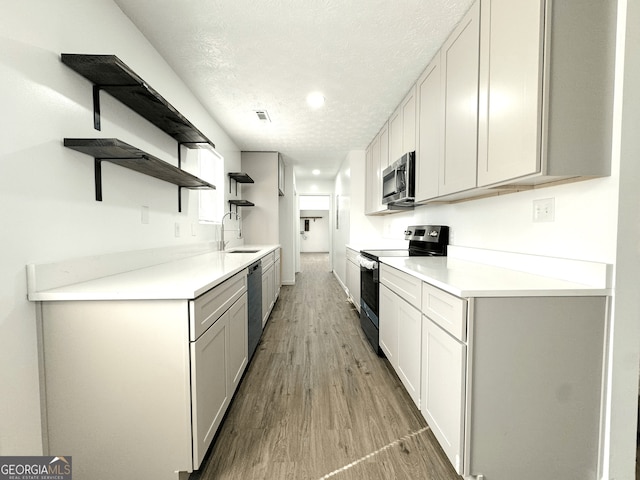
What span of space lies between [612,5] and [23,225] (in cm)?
250

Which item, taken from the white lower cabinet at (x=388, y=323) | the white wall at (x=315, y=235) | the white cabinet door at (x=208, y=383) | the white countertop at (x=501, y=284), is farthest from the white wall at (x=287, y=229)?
the white wall at (x=315, y=235)

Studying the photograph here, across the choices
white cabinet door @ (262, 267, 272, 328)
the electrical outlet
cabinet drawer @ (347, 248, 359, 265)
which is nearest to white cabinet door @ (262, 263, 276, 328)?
white cabinet door @ (262, 267, 272, 328)

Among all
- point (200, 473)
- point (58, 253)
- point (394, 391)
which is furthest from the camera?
point (394, 391)

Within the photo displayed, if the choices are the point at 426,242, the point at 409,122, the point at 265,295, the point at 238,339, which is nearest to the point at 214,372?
the point at 238,339

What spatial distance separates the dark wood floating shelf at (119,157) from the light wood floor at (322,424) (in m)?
1.51

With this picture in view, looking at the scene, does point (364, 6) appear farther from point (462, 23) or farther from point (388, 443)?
point (388, 443)

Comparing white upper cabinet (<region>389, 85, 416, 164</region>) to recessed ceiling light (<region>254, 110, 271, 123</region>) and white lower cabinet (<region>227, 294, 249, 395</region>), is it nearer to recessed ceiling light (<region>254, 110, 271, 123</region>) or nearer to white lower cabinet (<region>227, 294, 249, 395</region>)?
recessed ceiling light (<region>254, 110, 271, 123</region>)

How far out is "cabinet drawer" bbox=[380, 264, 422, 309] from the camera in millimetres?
1638

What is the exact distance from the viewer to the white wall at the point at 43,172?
3.34ft

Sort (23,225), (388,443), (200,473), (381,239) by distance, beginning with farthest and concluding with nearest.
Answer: (381,239)
(388,443)
(200,473)
(23,225)

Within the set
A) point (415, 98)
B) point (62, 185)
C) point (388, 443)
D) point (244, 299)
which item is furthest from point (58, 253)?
point (415, 98)

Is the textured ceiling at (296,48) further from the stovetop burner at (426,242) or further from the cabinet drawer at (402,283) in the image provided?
the cabinet drawer at (402,283)

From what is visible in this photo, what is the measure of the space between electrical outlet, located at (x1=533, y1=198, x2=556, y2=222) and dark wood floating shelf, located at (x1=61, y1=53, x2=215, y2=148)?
7.03 feet

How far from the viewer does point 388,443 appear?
149cm
